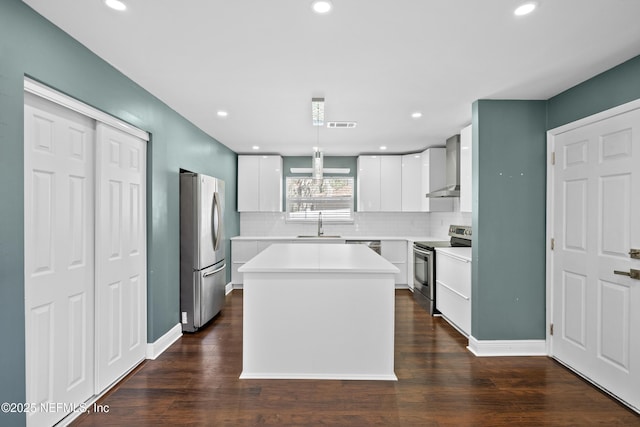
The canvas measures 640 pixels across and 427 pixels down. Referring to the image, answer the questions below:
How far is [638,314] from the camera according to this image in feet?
7.77

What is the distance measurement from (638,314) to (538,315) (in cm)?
97

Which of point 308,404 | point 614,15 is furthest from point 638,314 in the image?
point 308,404

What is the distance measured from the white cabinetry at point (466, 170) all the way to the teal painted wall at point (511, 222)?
653 mm

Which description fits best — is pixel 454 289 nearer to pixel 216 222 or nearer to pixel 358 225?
pixel 358 225

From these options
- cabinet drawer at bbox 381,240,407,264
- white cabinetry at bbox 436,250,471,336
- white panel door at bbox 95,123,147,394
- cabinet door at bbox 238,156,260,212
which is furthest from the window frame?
white panel door at bbox 95,123,147,394

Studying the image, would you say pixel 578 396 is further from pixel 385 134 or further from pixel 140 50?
pixel 140 50

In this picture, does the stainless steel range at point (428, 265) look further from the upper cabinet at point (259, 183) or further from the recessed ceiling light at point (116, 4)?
the recessed ceiling light at point (116, 4)

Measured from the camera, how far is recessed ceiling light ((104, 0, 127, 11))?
177cm

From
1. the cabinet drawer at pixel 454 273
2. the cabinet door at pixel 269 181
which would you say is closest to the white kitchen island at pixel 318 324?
the cabinet drawer at pixel 454 273

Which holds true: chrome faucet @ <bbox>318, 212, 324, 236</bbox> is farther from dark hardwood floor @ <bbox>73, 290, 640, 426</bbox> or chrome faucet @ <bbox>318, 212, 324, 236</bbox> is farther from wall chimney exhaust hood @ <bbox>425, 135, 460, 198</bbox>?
dark hardwood floor @ <bbox>73, 290, 640, 426</bbox>

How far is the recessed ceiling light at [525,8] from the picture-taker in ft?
5.82

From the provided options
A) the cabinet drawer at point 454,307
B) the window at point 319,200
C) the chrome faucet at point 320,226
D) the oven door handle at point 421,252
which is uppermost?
the window at point 319,200

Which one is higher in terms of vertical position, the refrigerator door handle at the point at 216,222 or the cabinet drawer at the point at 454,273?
the refrigerator door handle at the point at 216,222

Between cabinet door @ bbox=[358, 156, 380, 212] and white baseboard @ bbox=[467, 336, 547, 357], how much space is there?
3.26 meters
